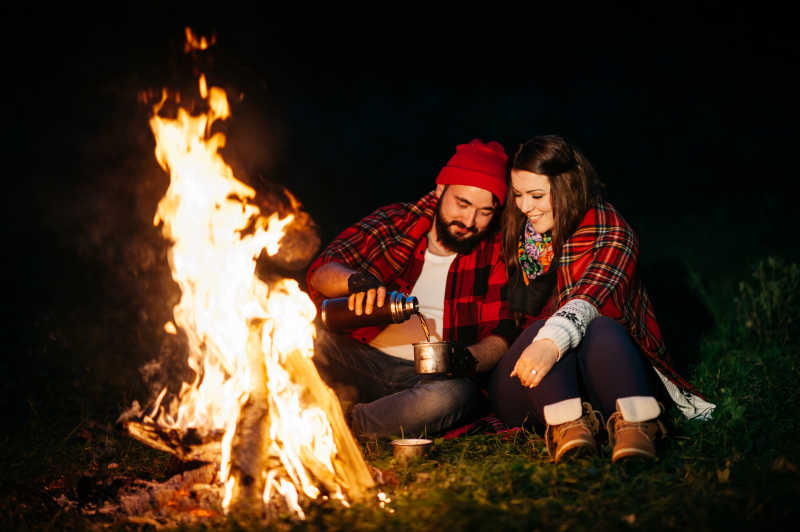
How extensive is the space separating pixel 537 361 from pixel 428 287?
1650 mm

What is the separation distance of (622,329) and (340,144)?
755 centimetres

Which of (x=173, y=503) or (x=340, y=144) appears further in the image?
(x=340, y=144)

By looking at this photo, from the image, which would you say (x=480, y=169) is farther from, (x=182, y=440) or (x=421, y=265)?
(x=182, y=440)

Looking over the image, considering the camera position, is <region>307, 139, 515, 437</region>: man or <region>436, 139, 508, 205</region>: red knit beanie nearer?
<region>307, 139, 515, 437</region>: man

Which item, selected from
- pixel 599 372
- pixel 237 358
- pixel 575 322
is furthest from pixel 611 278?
pixel 237 358

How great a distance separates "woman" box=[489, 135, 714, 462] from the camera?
9.78 ft

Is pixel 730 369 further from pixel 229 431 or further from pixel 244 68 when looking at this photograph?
pixel 244 68

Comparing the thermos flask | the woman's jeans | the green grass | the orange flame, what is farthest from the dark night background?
the woman's jeans

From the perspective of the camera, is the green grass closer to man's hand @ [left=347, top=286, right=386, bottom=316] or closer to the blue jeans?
the blue jeans

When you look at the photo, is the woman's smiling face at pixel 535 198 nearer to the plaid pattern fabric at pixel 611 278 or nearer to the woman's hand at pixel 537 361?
the plaid pattern fabric at pixel 611 278

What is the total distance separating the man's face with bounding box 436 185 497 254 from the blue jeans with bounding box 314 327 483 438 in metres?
1.00

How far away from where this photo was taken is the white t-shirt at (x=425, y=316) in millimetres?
4430

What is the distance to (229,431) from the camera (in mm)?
2781

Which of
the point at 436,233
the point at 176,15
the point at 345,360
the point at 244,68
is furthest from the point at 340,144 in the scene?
the point at 345,360
